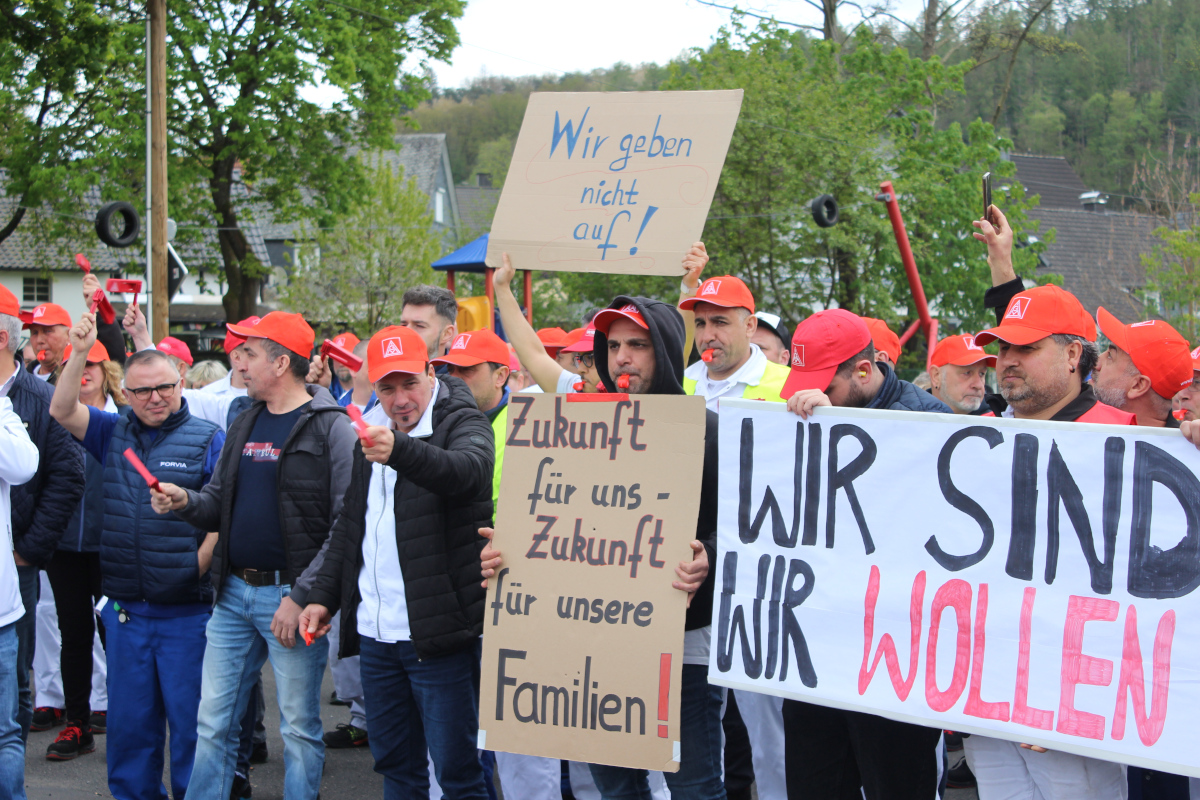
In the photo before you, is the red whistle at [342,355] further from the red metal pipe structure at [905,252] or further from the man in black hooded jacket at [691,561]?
the red metal pipe structure at [905,252]

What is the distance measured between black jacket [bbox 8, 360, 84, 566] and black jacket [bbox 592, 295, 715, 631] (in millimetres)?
2939

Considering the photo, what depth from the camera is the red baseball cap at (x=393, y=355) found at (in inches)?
150

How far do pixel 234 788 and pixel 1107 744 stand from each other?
3.83 metres

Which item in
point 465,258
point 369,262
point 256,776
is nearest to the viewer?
point 256,776

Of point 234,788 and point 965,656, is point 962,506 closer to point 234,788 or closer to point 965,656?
point 965,656

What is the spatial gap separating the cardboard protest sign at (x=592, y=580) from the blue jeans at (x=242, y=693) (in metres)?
1.28

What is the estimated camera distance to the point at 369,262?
3244 centimetres

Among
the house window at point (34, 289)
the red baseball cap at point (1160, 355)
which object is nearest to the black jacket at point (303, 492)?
the red baseball cap at point (1160, 355)

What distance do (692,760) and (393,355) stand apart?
1.78m

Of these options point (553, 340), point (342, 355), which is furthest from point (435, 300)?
point (553, 340)

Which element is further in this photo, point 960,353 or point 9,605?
point 960,353

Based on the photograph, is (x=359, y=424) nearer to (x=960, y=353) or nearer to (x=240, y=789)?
(x=240, y=789)

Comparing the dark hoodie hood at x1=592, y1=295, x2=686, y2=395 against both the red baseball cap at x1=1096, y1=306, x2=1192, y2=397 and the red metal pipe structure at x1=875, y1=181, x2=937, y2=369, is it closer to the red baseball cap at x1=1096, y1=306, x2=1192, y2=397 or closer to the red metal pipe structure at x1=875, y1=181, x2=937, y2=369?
the red baseball cap at x1=1096, y1=306, x2=1192, y2=397

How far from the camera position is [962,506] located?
2971 mm
